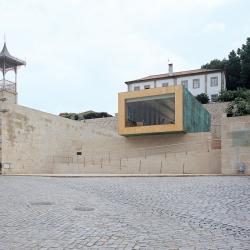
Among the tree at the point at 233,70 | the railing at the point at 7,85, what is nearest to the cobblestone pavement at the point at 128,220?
the railing at the point at 7,85

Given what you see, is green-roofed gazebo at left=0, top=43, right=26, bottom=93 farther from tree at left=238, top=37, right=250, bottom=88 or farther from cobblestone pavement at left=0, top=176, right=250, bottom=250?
tree at left=238, top=37, right=250, bottom=88

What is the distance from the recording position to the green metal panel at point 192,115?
34.0m

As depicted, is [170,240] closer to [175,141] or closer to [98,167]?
[98,167]

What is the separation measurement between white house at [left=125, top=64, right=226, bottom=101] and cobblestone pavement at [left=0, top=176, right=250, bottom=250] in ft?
197

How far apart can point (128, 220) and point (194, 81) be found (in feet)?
226

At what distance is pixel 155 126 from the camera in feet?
113

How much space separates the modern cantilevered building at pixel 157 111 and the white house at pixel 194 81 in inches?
1395

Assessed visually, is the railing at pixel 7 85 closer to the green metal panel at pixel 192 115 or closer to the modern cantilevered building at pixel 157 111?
the modern cantilevered building at pixel 157 111

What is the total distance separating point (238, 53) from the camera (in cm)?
7162

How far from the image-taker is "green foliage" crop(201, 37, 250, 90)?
68.2m

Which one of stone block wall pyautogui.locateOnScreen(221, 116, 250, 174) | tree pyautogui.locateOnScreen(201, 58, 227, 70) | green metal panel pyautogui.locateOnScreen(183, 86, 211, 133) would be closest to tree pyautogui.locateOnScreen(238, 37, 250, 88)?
tree pyautogui.locateOnScreen(201, 58, 227, 70)

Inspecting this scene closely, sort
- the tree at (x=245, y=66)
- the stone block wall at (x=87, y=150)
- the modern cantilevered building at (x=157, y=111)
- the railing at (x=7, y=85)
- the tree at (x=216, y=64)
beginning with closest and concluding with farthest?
the stone block wall at (x=87, y=150) < the modern cantilevered building at (x=157, y=111) < the railing at (x=7, y=85) < the tree at (x=245, y=66) < the tree at (x=216, y=64)

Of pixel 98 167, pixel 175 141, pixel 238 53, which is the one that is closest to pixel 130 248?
pixel 98 167

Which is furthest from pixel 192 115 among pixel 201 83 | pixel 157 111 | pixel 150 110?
pixel 201 83
